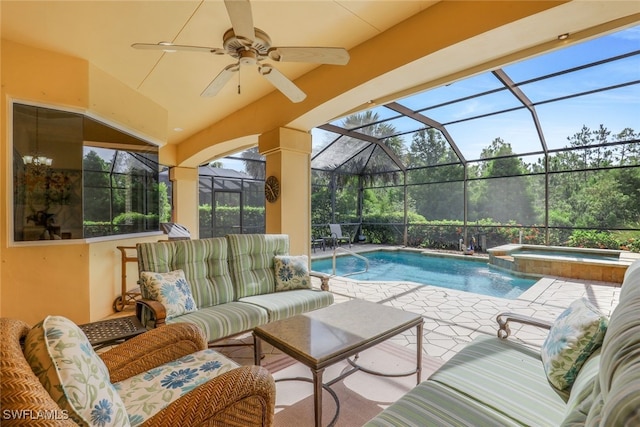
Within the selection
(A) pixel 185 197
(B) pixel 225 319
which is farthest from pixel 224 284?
(A) pixel 185 197

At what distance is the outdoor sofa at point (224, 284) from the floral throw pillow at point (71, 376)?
1262 millimetres

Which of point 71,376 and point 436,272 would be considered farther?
point 436,272

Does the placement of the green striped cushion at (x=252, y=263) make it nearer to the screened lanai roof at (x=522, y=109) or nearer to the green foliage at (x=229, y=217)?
the screened lanai roof at (x=522, y=109)

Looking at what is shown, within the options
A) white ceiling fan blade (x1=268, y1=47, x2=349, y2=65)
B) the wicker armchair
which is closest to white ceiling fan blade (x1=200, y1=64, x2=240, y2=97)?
white ceiling fan blade (x1=268, y1=47, x2=349, y2=65)

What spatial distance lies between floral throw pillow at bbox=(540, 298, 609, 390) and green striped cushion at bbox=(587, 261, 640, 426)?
1.34 ft

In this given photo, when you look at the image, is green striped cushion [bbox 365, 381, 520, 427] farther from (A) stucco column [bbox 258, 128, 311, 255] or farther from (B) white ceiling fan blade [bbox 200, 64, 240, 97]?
(A) stucco column [bbox 258, 128, 311, 255]

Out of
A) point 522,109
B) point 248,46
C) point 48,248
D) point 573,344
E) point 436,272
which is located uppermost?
point 522,109

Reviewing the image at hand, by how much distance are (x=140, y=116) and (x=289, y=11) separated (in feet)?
9.68

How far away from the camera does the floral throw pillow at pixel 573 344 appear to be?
1.19 m

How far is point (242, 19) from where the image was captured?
179 centimetres

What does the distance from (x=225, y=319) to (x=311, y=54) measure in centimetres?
217

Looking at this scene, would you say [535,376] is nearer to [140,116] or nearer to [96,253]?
[96,253]

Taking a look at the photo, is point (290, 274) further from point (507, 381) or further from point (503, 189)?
point (503, 189)

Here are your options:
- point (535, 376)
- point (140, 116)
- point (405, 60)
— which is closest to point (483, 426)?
point (535, 376)
